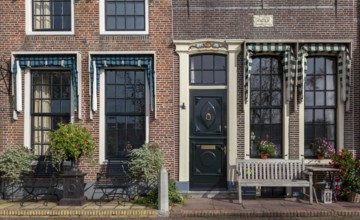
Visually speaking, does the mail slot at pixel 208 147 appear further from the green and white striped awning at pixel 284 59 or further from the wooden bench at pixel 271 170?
the green and white striped awning at pixel 284 59

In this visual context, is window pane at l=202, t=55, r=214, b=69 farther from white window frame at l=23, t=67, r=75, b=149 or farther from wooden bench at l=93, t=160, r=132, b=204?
white window frame at l=23, t=67, r=75, b=149

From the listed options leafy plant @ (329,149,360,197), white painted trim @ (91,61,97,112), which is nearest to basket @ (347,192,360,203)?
leafy plant @ (329,149,360,197)

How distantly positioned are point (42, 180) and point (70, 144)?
1.90 metres

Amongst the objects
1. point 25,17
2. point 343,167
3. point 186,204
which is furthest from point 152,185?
point 25,17

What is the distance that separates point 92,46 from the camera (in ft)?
39.3

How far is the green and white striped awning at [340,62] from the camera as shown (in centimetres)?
1161

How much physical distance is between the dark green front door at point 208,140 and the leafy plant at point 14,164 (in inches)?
170

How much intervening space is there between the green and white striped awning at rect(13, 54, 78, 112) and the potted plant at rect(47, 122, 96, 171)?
119cm

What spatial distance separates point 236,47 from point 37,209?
6431 millimetres

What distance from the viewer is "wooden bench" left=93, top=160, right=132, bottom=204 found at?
11.4 m

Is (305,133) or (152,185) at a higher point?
(305,133)

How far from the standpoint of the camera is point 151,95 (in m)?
11.9

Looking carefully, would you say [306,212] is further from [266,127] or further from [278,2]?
[278,2]

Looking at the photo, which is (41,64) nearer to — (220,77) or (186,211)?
(220,77)
